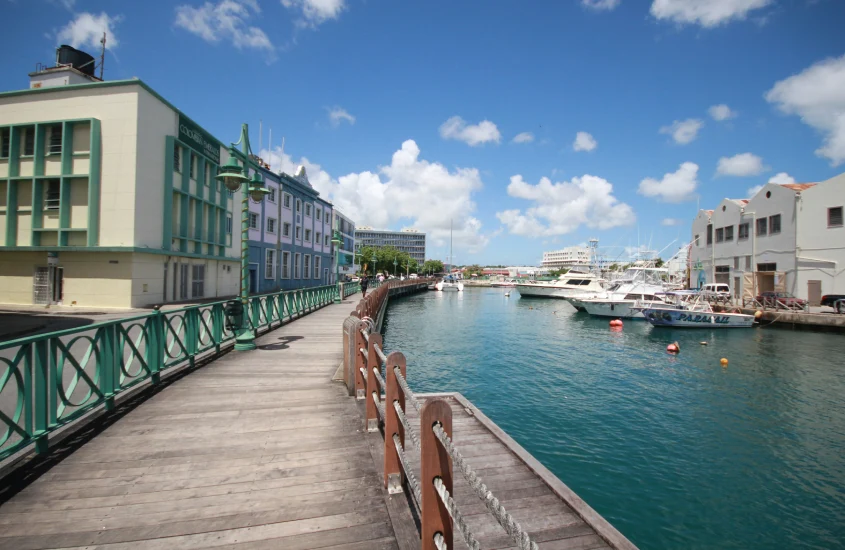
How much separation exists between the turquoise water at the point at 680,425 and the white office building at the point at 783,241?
8.02 m

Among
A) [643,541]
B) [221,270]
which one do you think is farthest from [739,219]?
[221,270]

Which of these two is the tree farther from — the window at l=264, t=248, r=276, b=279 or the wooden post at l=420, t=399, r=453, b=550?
the wooden post at l=420, t=399, r=453, b=550

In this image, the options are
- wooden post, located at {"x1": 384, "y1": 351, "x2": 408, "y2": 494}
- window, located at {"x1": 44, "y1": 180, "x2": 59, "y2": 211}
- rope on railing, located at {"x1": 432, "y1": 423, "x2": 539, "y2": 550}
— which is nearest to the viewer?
rope on railing, located at {"x1": 432, "y1": 423, "x2": 539, "y2": 550}

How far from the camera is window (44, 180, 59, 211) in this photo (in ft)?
64.9

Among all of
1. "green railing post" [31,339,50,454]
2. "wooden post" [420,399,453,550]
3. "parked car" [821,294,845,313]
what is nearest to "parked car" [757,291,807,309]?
"parked car" [821,294,845,313]

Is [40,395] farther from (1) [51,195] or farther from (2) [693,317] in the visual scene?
(2) [693,317]

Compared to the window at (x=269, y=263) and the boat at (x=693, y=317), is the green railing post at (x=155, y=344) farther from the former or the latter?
the boat at (x=693, y=317)

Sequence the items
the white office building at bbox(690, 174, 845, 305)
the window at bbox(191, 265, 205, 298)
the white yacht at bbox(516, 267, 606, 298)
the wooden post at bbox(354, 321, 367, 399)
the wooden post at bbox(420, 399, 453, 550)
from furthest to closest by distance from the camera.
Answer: the white yacht at bbox(516, 267, 606, 298), the white office building at bbox(690, 174, 845, 305), the window at bbox(191, 265, 205, 298), the wooden post at bbox(354, 321, 367, 399), the wooden post at bbox(420, 399, 453, 550)

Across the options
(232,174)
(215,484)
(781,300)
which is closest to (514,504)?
(215,484)

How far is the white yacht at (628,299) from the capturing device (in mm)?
31836

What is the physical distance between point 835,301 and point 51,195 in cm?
4759

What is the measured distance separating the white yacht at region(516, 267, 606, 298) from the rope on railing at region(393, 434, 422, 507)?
49.1 metres

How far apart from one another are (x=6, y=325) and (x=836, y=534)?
22.7 meters

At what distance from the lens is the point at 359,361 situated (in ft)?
19.6
